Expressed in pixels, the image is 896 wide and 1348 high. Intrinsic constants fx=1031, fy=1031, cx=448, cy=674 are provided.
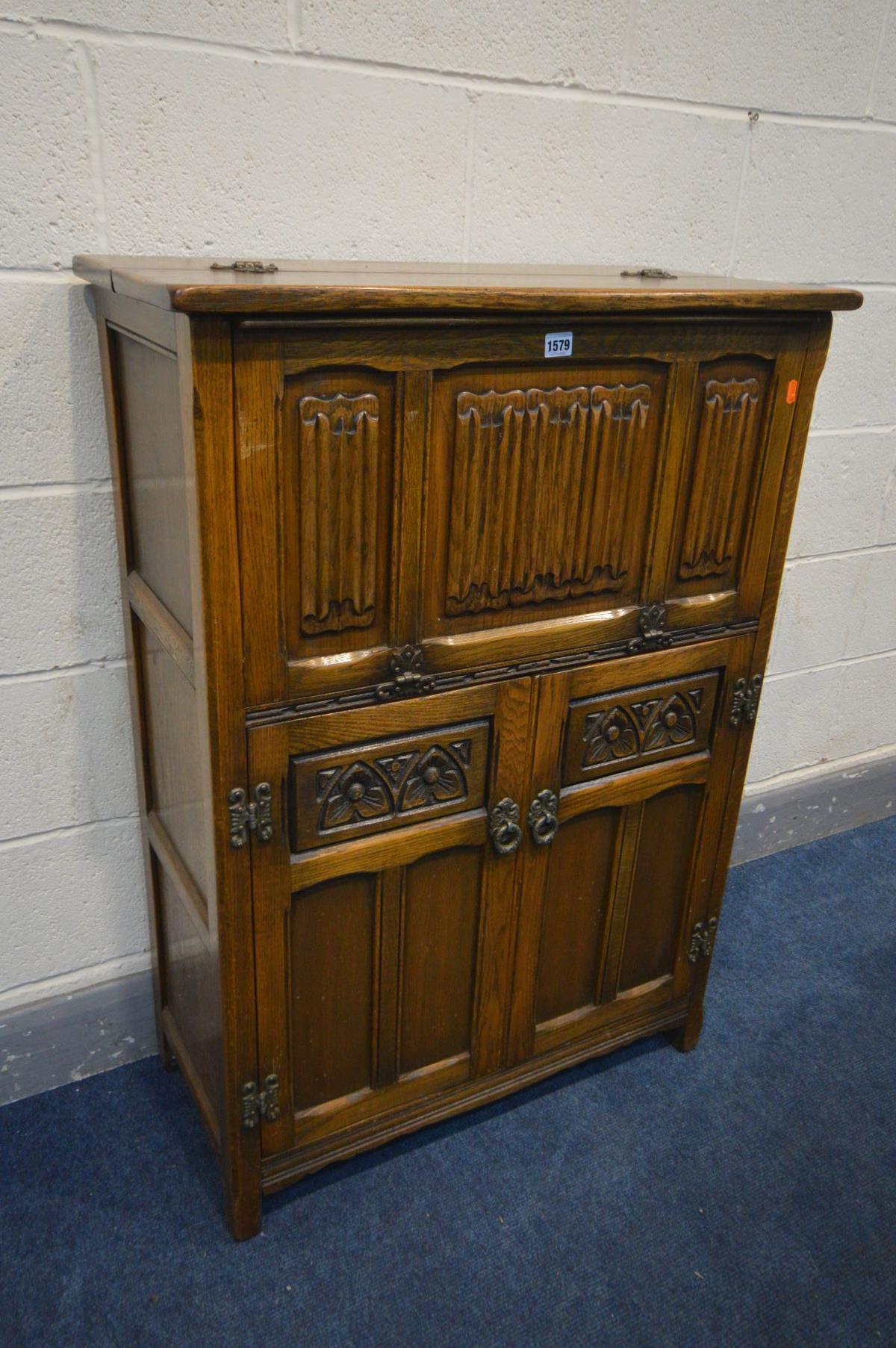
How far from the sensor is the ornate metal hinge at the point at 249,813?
1.17 metres

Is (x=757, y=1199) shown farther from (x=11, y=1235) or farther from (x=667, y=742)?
(x=11, y=1235)

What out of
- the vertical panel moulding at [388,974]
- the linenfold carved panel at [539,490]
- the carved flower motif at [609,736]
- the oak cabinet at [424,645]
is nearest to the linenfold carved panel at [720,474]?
the oak cabinet at [424,645]

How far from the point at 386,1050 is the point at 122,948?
1.72ft

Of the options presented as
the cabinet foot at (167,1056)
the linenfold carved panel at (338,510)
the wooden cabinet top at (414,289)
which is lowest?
the cabinet foot at (167,1056)

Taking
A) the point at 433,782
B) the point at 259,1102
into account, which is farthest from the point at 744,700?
the point at 259,1102

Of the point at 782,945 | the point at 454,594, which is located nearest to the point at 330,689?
the point at 454,594

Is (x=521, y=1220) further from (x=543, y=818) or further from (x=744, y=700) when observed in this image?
(x=744, y=700)

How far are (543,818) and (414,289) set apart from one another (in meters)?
0.72

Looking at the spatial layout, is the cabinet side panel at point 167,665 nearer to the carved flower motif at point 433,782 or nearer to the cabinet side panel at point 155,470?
the cabinet side panel at point 155,470

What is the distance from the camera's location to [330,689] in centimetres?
119

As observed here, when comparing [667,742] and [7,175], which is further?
[667,742]

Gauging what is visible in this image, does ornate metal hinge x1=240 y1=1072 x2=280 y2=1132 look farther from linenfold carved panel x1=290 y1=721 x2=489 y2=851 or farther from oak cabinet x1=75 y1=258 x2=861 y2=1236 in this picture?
linenfold carved panel x1=290 y1=721 x2=489 y2=851

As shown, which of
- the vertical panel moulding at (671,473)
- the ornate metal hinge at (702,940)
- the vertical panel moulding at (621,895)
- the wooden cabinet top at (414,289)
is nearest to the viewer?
the wooden cabinet top at (414,289)

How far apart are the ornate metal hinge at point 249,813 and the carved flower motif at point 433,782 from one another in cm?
19
